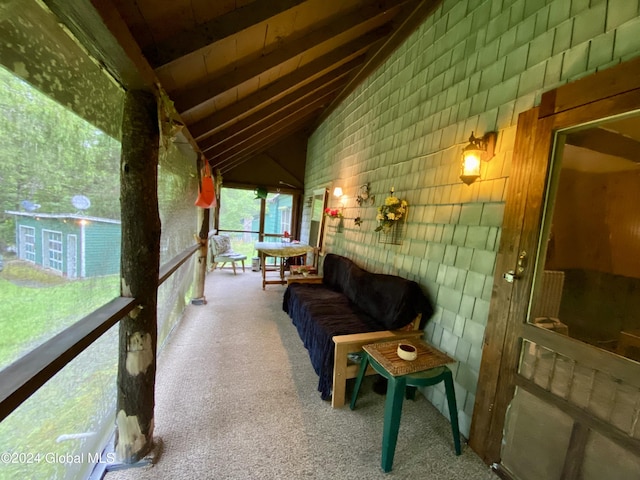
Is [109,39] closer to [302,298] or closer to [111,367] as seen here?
[111,367]

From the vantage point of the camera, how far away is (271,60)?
6.49 ft

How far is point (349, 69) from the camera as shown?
3.80 metres

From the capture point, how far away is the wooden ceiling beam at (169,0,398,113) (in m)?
1.83

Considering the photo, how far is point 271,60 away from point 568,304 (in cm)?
252

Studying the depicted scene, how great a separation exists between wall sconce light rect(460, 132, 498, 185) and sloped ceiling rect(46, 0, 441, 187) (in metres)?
1.44

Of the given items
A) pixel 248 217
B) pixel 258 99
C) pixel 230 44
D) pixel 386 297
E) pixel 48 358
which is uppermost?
pixel 258 99

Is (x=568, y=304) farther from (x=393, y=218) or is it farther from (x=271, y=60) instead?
(x=271, y=60)

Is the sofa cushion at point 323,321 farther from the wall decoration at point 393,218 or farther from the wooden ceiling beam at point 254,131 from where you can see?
the wooden ceiling beam at point 254,131

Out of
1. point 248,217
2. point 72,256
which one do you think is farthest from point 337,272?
point 248,217

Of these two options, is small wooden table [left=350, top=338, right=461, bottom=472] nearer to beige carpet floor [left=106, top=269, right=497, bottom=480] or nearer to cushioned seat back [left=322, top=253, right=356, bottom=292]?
beige carpet floor [left=106, top=269, right=497, bottom=480]

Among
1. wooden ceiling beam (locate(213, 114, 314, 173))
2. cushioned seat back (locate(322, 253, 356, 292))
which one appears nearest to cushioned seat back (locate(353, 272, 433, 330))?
cushioned seat back (locate(322, 253, 356, 292))

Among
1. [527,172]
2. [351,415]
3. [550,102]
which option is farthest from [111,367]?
[550,102]

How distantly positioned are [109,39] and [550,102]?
6.74 ft

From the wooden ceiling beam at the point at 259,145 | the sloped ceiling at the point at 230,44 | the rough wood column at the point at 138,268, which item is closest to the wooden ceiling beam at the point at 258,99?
the sloped ceiling at the point at 230,44
